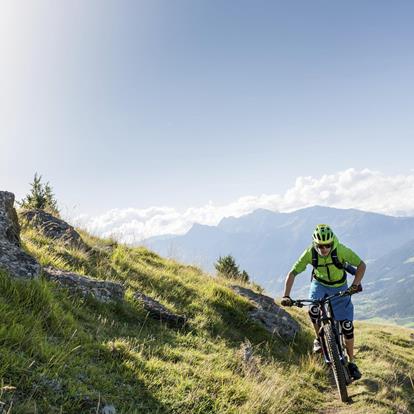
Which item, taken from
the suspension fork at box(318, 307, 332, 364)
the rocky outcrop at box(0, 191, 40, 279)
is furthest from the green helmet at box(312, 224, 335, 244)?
the rocky outcrop at box(0, 191, 40, 279)

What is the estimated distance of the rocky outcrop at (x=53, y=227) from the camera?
1259cm

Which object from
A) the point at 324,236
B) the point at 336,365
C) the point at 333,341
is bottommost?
the point at 336,365

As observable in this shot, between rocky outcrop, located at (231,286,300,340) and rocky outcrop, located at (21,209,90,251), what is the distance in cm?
630

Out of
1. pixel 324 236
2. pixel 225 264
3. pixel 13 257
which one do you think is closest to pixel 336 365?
pixel 324 236

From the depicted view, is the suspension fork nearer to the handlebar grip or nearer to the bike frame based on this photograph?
the bike frame

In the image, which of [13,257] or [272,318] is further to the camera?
[272,318]

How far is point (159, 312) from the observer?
9.63 metres

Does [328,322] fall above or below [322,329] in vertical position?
above

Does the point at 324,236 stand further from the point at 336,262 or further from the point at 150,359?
the point at 150,359

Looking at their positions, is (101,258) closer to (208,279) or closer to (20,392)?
(208,279)

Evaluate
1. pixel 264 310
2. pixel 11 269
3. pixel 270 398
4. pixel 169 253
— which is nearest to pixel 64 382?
pixel 11 269

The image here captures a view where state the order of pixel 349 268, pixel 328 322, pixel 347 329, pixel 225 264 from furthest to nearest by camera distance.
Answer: pixel 225 264 → pixel 349 268 → pixel 347 329 → pixel 328 322

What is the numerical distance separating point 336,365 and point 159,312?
447cm

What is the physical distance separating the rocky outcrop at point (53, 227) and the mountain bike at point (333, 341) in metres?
7.60
